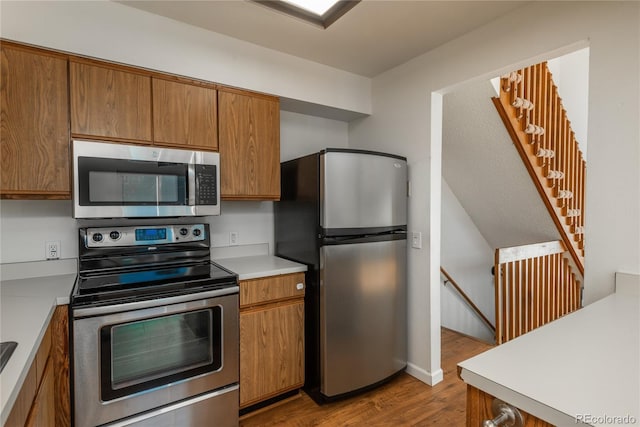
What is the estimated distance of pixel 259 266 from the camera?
213cm

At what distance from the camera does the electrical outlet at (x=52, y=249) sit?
6.05 feet

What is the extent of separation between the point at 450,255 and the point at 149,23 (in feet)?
12.3

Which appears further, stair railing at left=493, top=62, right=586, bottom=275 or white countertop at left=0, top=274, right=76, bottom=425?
stair railing at left=493, top=62, right=586, bottom=275

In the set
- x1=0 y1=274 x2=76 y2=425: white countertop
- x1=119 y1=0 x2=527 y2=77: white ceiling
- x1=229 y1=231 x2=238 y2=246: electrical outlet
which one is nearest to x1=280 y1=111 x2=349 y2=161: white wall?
x1=119 y1=0 x2=527 y2=77: white ceiling

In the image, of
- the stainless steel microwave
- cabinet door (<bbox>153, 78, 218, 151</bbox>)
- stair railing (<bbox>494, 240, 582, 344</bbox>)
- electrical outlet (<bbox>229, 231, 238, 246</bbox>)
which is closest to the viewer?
the stainless steel microwave

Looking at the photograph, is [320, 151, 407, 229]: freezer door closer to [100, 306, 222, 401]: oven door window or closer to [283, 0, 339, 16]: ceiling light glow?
[283, 0, 339, 16]: ceiling light glow

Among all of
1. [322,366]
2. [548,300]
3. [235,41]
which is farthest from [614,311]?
[235,41]

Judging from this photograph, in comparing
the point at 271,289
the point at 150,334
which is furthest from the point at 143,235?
the point at 271,289

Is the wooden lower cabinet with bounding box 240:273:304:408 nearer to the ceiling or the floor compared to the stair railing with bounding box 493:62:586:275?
nearer to the floor

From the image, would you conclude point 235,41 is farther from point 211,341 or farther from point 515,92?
point 515,92

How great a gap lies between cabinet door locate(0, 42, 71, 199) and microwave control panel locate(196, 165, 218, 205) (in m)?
0.64

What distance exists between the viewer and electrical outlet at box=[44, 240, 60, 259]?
1.85m

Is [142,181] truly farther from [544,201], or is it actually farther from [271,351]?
[544,201]

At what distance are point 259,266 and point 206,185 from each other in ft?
2.05
